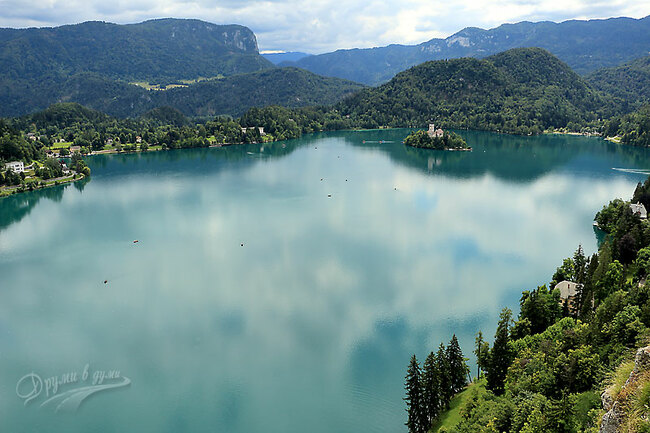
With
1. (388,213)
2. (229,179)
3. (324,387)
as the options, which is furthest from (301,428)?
(229,179)

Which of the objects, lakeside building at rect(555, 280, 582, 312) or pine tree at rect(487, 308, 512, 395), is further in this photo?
lakeside building at rect(555, 280, 582, 312)

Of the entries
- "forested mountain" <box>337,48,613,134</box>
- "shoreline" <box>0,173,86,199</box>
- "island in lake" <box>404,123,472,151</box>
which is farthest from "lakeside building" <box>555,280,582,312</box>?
"forested mountain" <box>337,48,613,134</box>

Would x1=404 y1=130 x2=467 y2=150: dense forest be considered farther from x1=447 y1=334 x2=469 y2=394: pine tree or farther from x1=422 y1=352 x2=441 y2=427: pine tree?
x1=422 y1=352 x2=441 y2=427: pine tree

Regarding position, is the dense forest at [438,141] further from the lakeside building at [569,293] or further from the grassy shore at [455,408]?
the grassy shore at [455,408]

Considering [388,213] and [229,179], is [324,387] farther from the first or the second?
[229,179]

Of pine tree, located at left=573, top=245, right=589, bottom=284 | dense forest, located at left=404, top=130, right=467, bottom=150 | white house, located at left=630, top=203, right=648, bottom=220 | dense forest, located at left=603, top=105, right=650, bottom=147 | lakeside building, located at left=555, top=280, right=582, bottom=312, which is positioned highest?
dense forest, located at left=603, top=105, right=650, bottom=147

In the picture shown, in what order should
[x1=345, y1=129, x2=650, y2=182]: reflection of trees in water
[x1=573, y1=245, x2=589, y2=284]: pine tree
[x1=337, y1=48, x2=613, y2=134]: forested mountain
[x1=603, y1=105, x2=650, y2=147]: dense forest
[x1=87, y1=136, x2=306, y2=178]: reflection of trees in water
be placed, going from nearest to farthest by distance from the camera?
[x1=573, y1=245, x2=589, y2=284]: pine tree → [x1=345, y1=129, x2=650, y2=182]: reflection of trees in water → [x1=87, y1=136, x2=306, y2=178]: reflection of trees in water → [x1=603, y1=105, x2=650, y2=147]: dense forest → [x1=337, y1=48, x2=613, y2=134]: forested mountain

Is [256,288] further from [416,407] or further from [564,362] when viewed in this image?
[564,362]

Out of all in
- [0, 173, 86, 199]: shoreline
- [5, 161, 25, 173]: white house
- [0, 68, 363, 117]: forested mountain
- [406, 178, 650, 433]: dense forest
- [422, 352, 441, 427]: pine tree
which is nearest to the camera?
[406, 178, 650, 433]: dense forest
